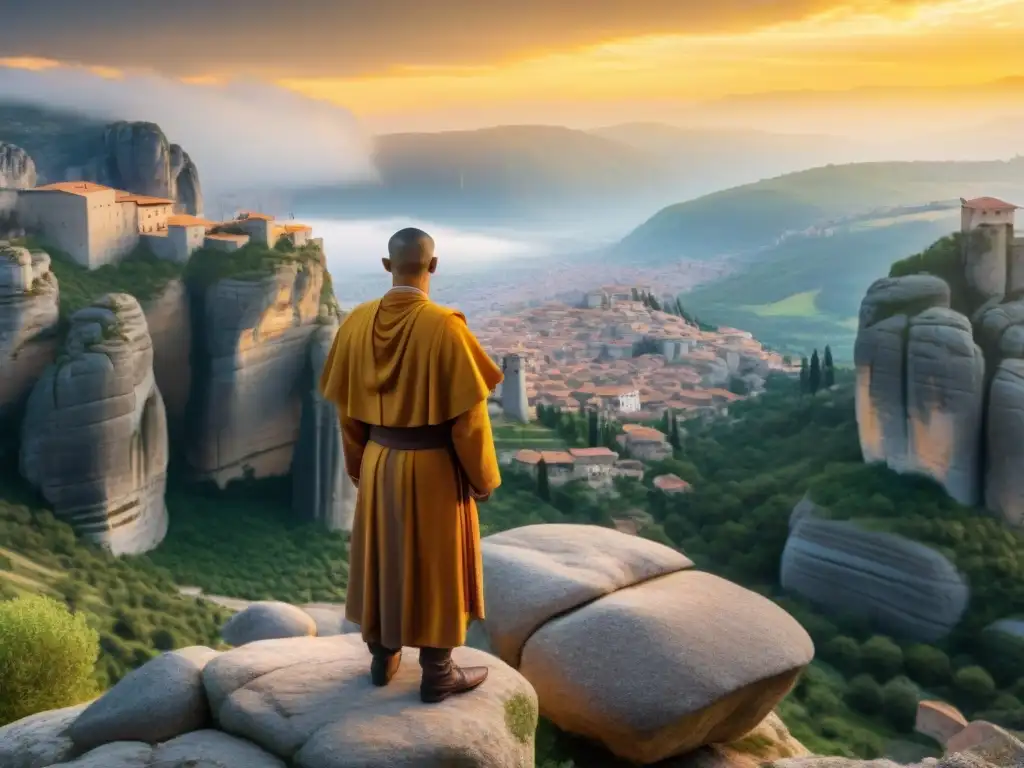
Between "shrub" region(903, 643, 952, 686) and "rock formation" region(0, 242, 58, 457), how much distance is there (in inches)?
493

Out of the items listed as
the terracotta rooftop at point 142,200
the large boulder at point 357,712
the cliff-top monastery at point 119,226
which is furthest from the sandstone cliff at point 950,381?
the large boulder at point 357,712

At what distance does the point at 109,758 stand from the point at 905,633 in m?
12.8

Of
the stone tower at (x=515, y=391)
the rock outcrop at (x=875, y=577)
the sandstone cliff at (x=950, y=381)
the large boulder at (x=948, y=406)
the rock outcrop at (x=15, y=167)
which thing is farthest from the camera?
the stone tower at (x=515, y=391)

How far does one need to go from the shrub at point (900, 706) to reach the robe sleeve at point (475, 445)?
8998mm

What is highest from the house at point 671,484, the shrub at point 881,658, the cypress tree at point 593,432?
the cypress tree at point 593,432

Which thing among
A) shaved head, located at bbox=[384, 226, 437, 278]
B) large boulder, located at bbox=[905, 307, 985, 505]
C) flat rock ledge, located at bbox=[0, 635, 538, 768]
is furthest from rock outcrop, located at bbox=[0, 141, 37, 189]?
shaved head, located at bbox=[384, 226, 437, 278]

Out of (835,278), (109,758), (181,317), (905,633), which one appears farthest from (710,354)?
(109,758)

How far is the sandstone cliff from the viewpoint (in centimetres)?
1555

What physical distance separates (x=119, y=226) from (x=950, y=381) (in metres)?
13.9

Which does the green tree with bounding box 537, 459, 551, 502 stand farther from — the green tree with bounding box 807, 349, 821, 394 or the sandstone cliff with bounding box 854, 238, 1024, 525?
the green tree with bounding box 807, 349, 821, 394

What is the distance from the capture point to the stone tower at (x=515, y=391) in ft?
64.2

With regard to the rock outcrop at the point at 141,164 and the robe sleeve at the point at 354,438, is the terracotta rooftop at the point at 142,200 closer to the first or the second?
the rock outcrop at the point at 141,164

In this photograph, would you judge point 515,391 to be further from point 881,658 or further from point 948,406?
point 881,658

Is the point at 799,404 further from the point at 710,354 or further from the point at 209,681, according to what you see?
the point at 209,681
